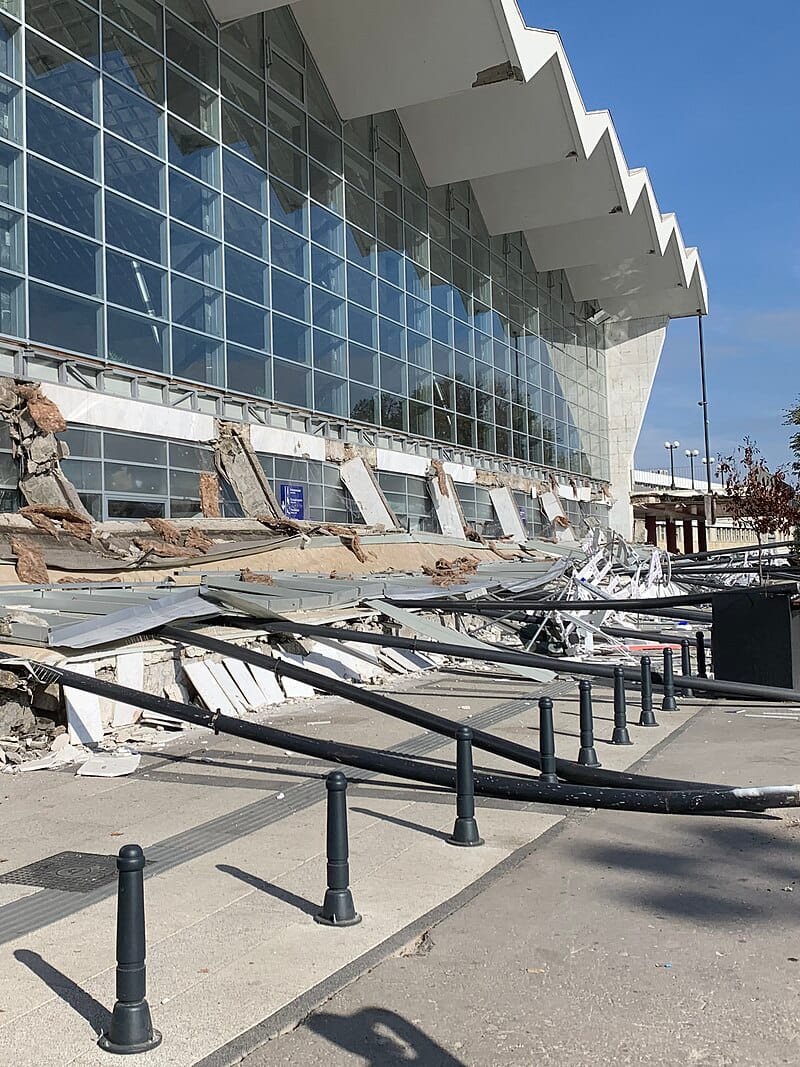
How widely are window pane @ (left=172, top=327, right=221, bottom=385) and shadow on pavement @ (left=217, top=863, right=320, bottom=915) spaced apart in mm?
17969

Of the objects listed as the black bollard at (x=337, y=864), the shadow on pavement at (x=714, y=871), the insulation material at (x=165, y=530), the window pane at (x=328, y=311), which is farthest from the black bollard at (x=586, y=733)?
the window pane at (x=328, y=311)

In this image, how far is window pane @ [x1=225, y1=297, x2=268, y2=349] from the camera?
992 inches

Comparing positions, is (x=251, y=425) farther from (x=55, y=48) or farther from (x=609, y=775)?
(x=609, y=775)

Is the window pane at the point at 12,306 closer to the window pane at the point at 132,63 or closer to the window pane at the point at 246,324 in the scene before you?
the window pane at the point at 132,63

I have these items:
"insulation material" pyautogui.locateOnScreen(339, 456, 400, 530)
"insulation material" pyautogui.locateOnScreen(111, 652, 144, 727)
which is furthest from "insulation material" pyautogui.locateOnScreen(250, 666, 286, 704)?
"insulation material" pyautogui.locateOnScreen(339, 456, 400, 530)

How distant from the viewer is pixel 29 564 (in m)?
15.2

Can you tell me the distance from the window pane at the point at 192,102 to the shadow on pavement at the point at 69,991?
22371 mm

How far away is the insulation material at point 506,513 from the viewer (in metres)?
39.4

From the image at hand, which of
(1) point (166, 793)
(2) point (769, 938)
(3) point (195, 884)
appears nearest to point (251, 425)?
(1) point (166, 793)

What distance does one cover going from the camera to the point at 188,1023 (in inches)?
169

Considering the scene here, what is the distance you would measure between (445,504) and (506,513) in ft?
17.8

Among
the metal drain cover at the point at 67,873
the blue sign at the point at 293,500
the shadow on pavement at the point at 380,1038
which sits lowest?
the metal drain cover at the point at 67,873

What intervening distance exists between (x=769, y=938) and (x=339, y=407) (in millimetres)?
25641

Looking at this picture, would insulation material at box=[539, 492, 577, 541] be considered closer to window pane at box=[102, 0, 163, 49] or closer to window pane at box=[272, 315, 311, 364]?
window pane at box=[272, 315, 311, 364]
